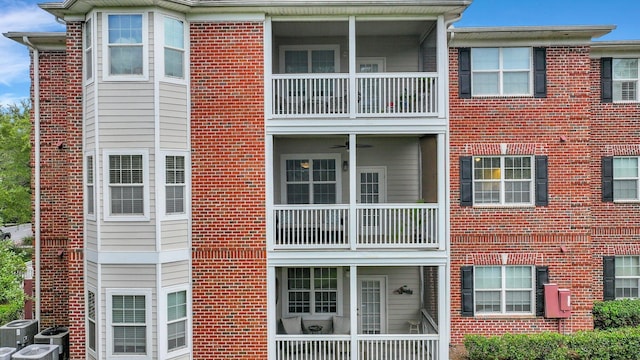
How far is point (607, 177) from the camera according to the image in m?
11.9

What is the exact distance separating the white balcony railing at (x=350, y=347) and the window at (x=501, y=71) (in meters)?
6.82

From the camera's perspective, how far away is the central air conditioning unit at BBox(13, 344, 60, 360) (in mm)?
9375

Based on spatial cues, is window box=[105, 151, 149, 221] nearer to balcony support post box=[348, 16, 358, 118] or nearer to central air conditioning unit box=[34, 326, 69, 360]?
central air conditioning unit box=[34, 326, 69, 360]

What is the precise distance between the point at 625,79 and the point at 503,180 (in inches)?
203

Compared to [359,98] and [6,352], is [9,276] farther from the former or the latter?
[359,98]

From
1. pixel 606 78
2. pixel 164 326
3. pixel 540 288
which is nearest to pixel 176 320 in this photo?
pixel 164 326

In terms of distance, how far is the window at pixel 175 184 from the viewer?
933 centimetres

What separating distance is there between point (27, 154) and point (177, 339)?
18.5 metres

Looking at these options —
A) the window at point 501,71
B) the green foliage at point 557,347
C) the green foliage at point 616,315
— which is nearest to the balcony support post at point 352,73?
the window at point 501,71

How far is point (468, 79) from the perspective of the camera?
1100 cm

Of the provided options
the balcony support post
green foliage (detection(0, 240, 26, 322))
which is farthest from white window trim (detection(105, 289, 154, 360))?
the balcony support post

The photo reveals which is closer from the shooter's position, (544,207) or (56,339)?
(56,339)

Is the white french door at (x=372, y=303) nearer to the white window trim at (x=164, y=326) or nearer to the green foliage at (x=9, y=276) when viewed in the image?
the white window trim at (x=164, y=326)

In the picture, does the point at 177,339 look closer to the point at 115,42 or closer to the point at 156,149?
the point at 156,149
